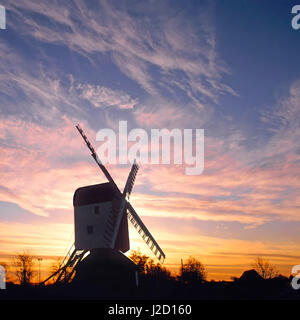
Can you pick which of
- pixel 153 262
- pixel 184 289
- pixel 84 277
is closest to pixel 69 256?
pixel 84 277

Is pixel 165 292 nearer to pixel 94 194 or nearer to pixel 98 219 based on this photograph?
pixel 98 219

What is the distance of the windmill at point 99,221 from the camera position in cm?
3269

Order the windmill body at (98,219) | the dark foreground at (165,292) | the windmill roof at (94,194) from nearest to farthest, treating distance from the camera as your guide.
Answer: the dark foreground at (165,292) < the windmill body at (98,219) < the windmill roof at (94,194)

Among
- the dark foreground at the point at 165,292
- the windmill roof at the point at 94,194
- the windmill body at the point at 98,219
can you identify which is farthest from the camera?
the windmill roof at the point at 94,194

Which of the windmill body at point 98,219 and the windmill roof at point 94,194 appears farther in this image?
the windmill roof at point 94,194

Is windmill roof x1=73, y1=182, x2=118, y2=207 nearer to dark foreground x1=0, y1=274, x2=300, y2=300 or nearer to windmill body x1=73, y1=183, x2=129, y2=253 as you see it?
windmill body x1=73, y1=183, x2=129, y2=253

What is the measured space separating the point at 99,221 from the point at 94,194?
10.2 feet

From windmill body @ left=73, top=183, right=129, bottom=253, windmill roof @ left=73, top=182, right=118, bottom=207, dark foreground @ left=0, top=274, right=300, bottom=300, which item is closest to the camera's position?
dark foreground @ left=0, top=274, right=300, bottom=300

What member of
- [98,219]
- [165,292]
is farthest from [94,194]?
[165,292]

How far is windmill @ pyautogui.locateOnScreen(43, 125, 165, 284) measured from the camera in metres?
32.7

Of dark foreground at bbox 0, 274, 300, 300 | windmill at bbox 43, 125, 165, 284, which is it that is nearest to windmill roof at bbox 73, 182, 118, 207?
windmill at bbox 43, 125, 165, 284

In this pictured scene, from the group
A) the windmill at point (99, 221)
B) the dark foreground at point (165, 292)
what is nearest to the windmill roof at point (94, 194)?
the windmill at point (99, 221)

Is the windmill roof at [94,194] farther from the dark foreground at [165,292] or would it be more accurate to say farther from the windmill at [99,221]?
the dark foreground at [165,292]
